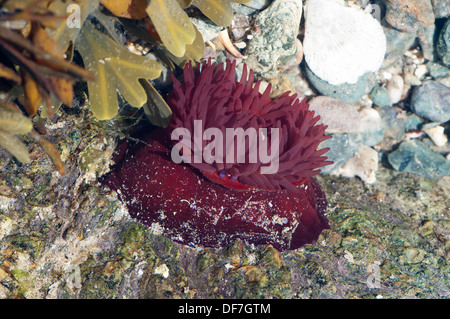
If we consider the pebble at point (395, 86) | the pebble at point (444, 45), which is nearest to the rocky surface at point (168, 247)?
the pebble at point (395, 86)

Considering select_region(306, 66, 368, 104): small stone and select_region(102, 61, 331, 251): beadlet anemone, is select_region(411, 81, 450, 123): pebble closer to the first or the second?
select_region(306, 66, 368, 104): small stone

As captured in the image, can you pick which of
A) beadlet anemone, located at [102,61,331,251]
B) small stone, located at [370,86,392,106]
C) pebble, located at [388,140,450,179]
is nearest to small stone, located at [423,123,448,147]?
pebble, located at [388,140,450,179]

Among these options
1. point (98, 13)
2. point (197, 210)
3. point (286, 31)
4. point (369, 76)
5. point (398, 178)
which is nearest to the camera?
point (98, 13)


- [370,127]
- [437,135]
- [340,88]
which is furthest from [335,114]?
[437,135]

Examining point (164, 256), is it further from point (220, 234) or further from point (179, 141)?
point (179, 141)

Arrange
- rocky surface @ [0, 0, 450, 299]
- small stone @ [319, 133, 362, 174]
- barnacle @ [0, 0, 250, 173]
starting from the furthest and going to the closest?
small stone @ [319, 133, 362, 174] < rocky surface @ [0, 0, 450, 299] < barnacle @ [0, 0, 250, 173]

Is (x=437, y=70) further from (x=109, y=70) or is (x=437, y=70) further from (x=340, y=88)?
(x=109, y=70)
